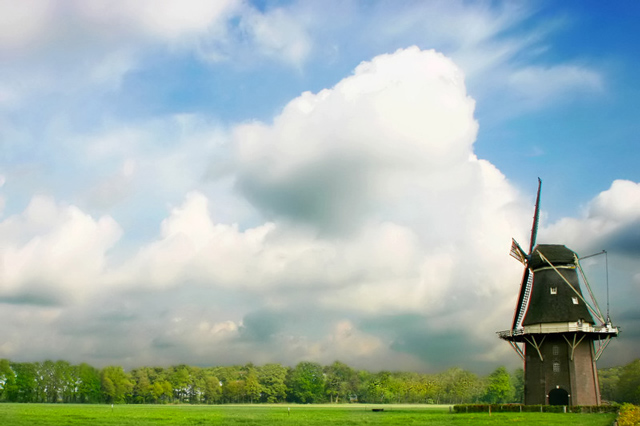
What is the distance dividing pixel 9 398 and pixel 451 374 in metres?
119

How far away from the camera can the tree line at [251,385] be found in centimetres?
14538

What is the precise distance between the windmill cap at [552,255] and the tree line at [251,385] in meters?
89.4

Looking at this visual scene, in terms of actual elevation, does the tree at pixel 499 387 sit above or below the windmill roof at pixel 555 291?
below

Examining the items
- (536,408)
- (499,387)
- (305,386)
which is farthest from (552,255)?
(305,386)

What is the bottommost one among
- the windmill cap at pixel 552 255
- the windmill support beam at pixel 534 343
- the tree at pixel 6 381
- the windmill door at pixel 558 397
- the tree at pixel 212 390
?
the tree at pixel 212 390

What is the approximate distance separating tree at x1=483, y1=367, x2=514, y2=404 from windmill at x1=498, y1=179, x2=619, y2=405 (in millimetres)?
98137

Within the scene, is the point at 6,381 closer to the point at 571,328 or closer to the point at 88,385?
the point at 88,385

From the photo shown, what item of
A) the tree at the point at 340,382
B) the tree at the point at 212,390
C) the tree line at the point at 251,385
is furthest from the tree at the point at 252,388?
the tree at the point at 340,382

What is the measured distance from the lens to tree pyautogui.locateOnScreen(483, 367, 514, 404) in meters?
152

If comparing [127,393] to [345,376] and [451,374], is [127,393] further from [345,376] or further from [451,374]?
[451,374]

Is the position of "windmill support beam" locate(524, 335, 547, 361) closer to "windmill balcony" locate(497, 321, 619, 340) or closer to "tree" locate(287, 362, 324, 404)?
"windmill balcony" locate(497, 321, 619, 340)

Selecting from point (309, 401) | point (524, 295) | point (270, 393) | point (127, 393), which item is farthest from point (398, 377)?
point (524, 295)

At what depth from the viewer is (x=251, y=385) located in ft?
511

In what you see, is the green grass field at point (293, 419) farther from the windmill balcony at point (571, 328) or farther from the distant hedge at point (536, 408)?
the windmill balcony at point (571, 328)
